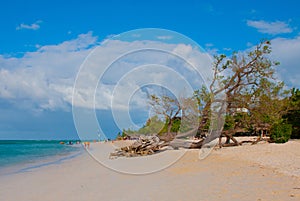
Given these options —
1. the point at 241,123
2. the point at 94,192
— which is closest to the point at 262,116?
the point at 241,123

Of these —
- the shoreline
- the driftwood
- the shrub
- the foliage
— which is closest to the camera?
the shoreline

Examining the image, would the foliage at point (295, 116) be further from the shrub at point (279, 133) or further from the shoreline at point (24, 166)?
the shoreline at point (24, 166)

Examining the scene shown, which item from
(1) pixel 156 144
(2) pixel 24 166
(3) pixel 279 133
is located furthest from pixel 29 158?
(3) pixel 279 133

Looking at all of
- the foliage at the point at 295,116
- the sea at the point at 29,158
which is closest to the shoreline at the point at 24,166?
the sea at the point at 29,158

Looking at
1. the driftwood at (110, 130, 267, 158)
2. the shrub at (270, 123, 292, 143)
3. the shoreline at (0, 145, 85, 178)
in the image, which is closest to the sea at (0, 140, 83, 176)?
the shoreline at (0, 145, 85, 178)

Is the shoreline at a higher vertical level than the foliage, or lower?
lower

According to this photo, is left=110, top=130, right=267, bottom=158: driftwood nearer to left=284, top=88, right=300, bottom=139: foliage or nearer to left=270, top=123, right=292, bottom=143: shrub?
left=270, top=123, right=292, bottom=143: shrub

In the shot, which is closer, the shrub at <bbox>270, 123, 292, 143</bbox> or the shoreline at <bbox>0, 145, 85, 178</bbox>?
the shoreline at <bbox>0, 145, 85, 178</bbox>

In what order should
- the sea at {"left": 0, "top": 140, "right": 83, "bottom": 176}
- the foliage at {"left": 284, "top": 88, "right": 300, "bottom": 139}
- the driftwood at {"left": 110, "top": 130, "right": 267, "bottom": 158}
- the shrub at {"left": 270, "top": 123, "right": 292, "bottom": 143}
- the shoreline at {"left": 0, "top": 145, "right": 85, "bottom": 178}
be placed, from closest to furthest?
the shoreline at {"left": 0, "top": 145, "right": 85, "bottom": 178} < the sea at {"left": 0, "top": 140, "right": 83, "bottom": 176} < the driftwood at {"left": 110, "top": 130, "right": 267, "bottom": 158} < the shrub at {"left": 270, "top": 123, "right": 292, "bottom": 143} < the foliage at {"left": 284, "top": 88, "right": 300, "bottom": 139}

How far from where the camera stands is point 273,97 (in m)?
21.2

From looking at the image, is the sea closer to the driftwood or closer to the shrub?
the driftwood

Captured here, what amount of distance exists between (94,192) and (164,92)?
1353cm

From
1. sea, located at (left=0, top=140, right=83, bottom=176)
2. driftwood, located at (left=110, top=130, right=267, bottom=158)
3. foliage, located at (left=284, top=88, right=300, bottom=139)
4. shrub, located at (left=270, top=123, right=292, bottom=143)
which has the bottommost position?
sea, located at (left=0, top=140, right=83, bottom=176)

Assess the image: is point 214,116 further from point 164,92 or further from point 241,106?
point 164,92
